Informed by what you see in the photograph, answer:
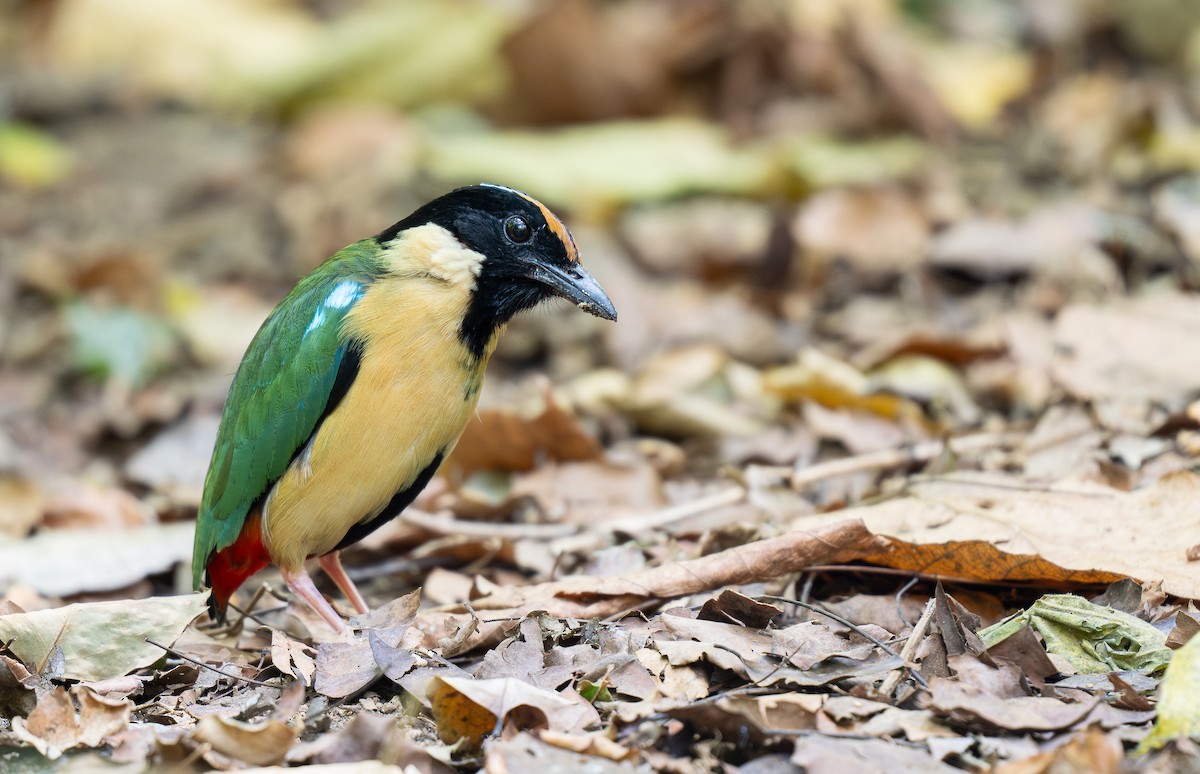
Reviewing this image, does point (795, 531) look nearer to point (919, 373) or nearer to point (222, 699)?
point (222, 699)

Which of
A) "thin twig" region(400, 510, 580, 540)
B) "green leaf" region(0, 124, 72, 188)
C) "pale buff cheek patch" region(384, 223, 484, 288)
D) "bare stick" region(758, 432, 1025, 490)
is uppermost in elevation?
"green leaf" region(0, 124, 72, 188)

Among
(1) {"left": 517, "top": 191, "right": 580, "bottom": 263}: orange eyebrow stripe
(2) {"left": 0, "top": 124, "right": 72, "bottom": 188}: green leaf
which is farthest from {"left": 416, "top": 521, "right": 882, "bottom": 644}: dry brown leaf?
(2) {"left": 0, "top": 124, "right": 72, "bottom": 188}: green leaf

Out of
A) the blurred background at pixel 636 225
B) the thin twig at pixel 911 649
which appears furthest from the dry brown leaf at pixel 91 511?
the thin twig at pixel 911 649

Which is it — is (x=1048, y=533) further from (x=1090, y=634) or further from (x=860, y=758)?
(x=860, y=758)

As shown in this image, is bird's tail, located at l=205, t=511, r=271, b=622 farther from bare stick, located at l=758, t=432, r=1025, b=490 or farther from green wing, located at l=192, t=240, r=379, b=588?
bare stick, located at l=758, t=432, r=1025, b=490

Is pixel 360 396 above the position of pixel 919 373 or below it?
above

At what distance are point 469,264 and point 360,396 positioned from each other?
2.02 ft

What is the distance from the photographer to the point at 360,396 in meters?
4.09

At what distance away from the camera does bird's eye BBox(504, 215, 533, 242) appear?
452 centimetres

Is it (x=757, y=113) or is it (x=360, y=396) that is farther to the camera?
(x=757, y=113)

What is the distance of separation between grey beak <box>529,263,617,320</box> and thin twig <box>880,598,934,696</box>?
1.56 m

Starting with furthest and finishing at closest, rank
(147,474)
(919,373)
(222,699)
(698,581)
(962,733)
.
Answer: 1. (147,474)
2. (919,373)
3. (698,581)
4. (222,699)
5. (962,733)

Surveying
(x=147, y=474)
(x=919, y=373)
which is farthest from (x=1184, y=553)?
(x=147, y=474)

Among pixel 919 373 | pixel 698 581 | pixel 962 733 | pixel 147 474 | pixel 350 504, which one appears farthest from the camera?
pixel 147 474
